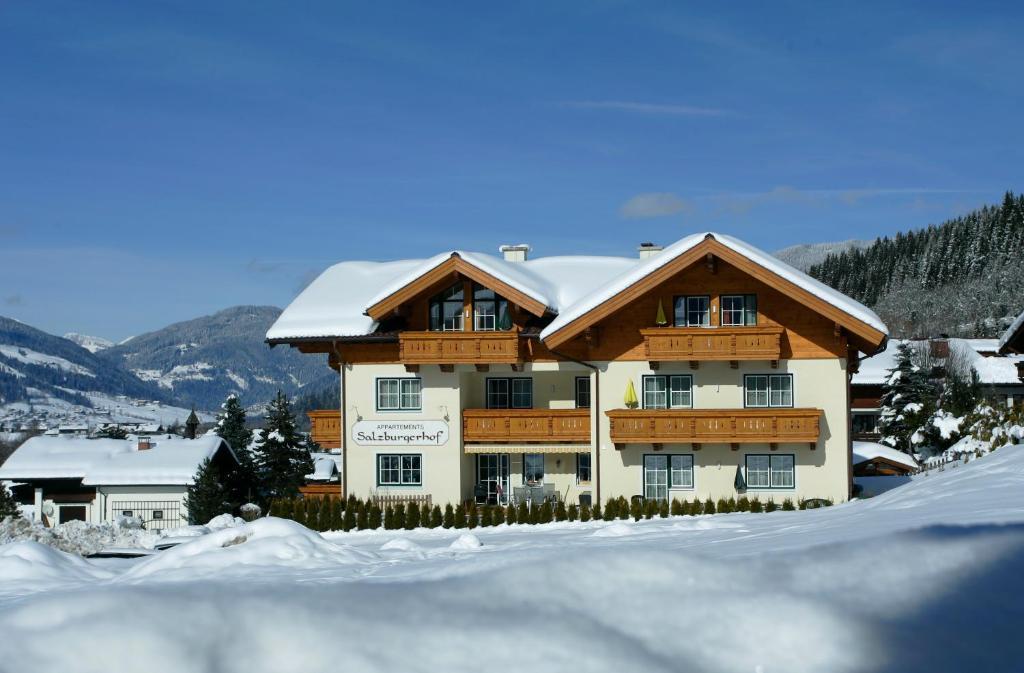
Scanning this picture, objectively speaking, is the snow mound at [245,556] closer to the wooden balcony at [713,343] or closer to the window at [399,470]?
the wooden balcony at [713,343]

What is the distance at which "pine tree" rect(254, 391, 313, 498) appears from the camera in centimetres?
4681

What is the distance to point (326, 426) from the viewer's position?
31.9 metres

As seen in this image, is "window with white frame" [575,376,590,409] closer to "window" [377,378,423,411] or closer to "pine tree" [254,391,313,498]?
"window" [377,378,423,411]

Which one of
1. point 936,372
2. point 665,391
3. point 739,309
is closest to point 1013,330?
point 739,309

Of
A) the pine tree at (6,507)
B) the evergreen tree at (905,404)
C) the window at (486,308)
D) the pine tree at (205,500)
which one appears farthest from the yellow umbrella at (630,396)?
the evergreen tree at (905,404)

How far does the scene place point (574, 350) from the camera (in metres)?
29.1

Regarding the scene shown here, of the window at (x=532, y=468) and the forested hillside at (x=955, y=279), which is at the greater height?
the forested hillside at (x=955, y=279)

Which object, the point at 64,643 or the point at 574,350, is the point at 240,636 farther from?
the point at 574,350

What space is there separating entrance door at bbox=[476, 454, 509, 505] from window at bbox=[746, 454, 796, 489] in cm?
717

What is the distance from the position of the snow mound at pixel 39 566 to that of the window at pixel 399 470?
19597mm

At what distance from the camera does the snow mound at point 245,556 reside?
9.51m

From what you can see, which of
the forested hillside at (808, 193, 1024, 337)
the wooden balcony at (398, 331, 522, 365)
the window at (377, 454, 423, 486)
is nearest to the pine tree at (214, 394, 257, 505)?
the window at (377, 454, 423, 486)

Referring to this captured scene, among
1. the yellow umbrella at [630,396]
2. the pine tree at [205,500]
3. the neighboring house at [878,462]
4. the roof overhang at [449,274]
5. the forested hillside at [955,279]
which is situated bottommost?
the pine tree at [205,500]

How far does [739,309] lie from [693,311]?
3.95 feet
